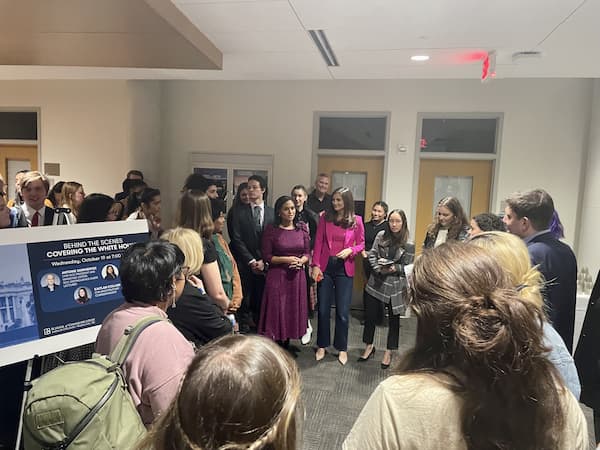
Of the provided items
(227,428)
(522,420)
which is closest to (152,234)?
(227,428)

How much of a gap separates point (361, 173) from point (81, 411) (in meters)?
4.43

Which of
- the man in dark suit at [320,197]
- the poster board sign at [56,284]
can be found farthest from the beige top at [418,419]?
the man in dark suit at [320,197]

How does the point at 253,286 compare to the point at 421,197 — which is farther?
the point at 421,197

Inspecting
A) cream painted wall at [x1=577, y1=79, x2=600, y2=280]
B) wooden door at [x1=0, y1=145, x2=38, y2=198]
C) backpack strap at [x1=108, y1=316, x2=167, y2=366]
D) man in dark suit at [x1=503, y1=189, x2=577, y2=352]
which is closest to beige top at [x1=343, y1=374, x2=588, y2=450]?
backpack strap at [x1=108, y1=316, x2=167, y2=366]

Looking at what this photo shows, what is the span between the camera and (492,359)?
0.73 meters

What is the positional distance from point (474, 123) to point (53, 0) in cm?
424

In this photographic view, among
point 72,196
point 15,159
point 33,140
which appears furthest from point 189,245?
point 15,159

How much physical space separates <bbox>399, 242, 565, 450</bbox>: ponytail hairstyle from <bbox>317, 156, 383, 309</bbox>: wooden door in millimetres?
4133

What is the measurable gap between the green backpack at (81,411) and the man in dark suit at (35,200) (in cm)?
238

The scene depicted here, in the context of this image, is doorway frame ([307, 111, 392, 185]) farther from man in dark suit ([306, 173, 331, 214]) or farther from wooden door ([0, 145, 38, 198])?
wooden door ([0, 145, 38, 198])

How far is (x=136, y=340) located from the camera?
1.18 meters

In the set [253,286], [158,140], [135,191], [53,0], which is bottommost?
[253,286]

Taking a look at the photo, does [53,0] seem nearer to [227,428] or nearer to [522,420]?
[227,428]

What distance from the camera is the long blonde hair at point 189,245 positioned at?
193 cm
